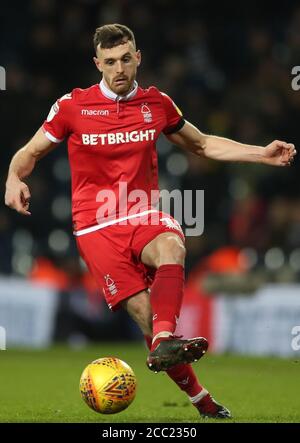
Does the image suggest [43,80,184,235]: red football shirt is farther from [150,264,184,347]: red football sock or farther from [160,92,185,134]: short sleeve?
[150,264,184,347]: red football sock

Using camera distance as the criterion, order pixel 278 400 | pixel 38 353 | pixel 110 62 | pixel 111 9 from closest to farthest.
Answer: pixel 110 62, pixel 278 400, pixel 38 353, pixel 111 9

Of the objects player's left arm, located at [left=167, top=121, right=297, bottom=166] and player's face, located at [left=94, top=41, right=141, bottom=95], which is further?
player's left arm, located at [left=167, top=121, right=297, bottom=166]

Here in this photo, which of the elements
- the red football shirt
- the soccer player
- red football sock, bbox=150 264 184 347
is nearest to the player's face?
the soccer player

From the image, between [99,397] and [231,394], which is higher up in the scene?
[99,397]

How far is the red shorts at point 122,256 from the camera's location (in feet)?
22.0

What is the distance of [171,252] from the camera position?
653cm

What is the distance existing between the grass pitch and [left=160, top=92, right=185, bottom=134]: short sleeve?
1.68 metres

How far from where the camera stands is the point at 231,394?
8.69 metres

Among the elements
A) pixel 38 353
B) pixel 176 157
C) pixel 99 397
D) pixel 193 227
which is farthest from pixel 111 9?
pixel 99 397

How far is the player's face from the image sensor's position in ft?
22.3

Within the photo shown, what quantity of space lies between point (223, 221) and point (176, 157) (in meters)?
1.05

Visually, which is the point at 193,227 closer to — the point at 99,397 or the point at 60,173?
the point at 60,173

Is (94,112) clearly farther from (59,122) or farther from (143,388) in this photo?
(143,388)
